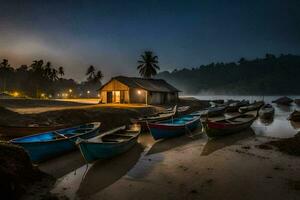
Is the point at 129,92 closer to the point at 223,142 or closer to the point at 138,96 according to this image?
the point at 138,96

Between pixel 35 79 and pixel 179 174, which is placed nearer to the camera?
pixel 179 174

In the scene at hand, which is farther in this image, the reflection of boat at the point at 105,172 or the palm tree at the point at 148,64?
the palm tree at the point at 148,64

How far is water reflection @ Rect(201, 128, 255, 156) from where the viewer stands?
14.3 metres

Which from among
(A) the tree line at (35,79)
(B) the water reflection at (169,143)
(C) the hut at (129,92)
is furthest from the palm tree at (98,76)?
(B) the water reflection at (169,143)

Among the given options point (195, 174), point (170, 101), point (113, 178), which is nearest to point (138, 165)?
point (113, 178)

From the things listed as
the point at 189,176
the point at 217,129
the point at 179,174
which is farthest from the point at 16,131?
the point at 217,129

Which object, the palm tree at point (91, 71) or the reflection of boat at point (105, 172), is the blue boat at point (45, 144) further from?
the palm tree at point (91, 71)

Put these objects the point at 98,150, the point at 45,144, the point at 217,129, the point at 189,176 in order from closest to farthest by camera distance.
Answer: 1. the point at 189,176
2. the point at 98,150
3. the point at 45,144
4. the point at 217,129

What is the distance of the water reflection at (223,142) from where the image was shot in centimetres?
1429

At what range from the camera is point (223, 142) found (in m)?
16.3

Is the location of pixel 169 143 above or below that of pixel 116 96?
below

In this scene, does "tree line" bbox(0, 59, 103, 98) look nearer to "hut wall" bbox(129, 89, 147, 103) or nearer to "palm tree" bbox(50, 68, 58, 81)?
"palm tree" bbox(50, 68, 58, 81)

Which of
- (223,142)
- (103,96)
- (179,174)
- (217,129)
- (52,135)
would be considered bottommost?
(179,174)

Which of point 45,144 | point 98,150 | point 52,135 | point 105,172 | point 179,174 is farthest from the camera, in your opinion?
point 52,135
